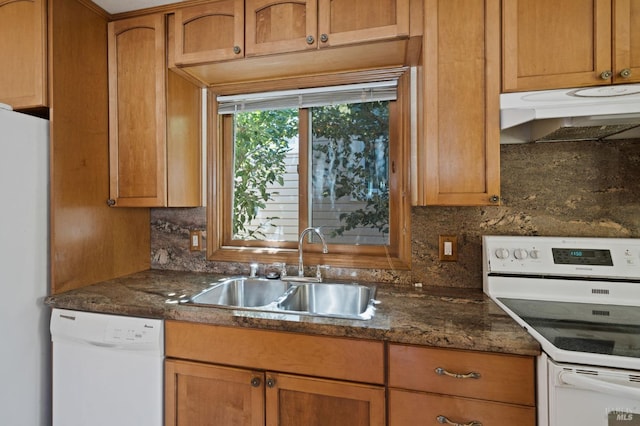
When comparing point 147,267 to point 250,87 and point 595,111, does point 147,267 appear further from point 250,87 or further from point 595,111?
point 595,111

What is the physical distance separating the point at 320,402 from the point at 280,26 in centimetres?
163

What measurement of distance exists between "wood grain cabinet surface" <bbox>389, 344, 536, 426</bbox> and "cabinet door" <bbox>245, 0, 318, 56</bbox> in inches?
54.1

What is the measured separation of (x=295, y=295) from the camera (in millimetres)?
Result: 1632

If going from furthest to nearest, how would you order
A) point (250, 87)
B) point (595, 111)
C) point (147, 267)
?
1. point (147, 267)
2. point (250, 87)
3. point (595, 111)

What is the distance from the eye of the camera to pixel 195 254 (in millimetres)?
2014

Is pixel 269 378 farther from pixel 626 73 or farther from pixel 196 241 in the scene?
pixel 626 73

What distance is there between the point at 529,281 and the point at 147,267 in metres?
2.19

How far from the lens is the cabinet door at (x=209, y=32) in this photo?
1539mm

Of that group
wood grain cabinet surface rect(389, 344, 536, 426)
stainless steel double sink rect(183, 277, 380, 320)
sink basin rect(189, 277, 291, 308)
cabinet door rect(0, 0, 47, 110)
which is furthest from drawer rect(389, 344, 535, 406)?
cabinet door rect(0, 0, 47, 110)

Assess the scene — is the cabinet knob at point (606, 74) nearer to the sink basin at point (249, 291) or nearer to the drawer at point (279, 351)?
the drawer at point (279, 351)

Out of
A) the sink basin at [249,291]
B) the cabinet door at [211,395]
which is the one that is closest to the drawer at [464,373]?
the cabinet door at [211,395]

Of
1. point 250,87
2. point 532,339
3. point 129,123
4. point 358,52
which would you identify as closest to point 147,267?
point 129,123

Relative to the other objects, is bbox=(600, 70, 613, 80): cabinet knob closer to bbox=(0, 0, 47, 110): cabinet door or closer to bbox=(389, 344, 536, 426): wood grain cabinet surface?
bbox=(389, 344, 536, 426): wood grain cabinet surface

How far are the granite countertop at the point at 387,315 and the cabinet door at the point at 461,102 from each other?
45 cm
